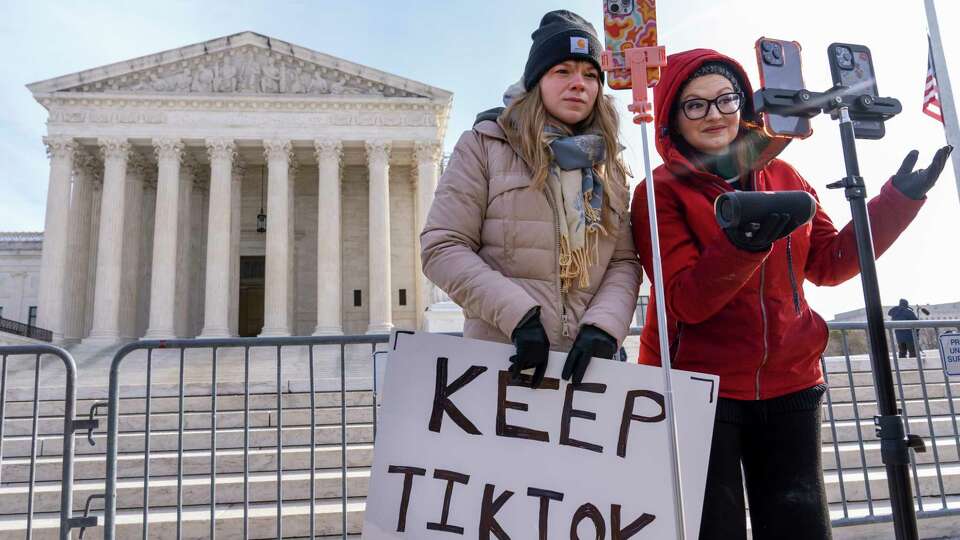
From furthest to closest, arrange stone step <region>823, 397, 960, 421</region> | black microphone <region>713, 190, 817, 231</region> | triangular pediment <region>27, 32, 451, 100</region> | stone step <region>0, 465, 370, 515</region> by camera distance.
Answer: triangular pediment <region>27, 32, 451, 100</region> → stone step <region>823, 397, 960, 421</region> → stone step <region>0, 465, 370, 515</region> → black microphone <region>713, 190, 817, 231</region>

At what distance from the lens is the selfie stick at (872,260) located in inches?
87.0

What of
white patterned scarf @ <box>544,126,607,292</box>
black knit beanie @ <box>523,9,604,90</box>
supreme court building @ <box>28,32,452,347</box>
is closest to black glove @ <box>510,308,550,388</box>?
white patterned scarf @ <box>544,126,607,292</box>

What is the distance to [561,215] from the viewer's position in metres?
2.51

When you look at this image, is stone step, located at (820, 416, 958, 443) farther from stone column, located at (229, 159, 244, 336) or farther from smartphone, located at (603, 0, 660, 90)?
stone column, located at (229, 159, 244, 336)

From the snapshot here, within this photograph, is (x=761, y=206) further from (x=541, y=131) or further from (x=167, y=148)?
(x=167, y=148)

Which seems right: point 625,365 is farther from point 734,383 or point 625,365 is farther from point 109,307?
point 109,307

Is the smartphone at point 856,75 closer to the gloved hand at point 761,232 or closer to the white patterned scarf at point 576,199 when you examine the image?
the gloved hand at point 761,232

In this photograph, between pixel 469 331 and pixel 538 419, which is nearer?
pixel 538 419

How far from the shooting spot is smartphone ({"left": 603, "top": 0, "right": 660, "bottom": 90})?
2248 millimetres

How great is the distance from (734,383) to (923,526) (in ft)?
14.7

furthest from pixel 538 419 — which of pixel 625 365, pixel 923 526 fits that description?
pixel 923 526

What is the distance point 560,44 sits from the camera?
8.30ft

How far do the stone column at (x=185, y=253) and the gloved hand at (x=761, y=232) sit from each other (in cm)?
3133

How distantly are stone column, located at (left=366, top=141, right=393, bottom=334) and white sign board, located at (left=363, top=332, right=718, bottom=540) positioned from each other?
26873 millimetres
